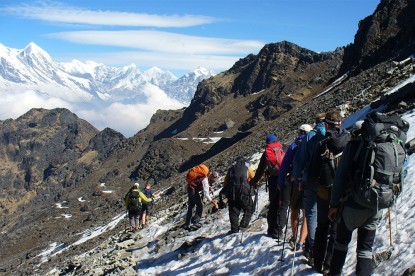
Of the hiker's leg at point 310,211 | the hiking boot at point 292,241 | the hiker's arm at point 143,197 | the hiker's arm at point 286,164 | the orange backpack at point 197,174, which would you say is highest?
the hiker's arm at point 286,164

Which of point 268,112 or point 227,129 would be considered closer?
point 268,112

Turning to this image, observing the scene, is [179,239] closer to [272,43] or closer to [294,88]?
[294,88]

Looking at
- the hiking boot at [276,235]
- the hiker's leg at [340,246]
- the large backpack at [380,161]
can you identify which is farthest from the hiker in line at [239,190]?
the large backpack at [380,161]

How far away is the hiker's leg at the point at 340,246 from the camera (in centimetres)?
746

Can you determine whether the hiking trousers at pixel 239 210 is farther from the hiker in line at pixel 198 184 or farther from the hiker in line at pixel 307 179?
the hiker in line at pixel 307 179

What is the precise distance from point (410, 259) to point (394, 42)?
67.3 metres

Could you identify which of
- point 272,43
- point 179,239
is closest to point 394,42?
point 179,239

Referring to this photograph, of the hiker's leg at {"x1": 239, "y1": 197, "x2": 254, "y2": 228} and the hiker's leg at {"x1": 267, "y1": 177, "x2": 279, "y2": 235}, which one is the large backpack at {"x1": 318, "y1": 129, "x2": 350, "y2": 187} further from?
the hiker's leg at {"x1": 239, "y1": 197, "x2": 254, "y2": 228}

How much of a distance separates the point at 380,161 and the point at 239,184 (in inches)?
253

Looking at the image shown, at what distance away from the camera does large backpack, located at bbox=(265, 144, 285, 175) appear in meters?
11.7

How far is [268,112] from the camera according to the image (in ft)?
427

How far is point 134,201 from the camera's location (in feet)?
74.7

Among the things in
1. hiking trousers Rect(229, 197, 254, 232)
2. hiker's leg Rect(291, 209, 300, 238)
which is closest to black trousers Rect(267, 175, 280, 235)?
hiker's leg Rect(291, 209, 300, 238)

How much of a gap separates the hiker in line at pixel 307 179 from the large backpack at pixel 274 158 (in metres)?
2.03
